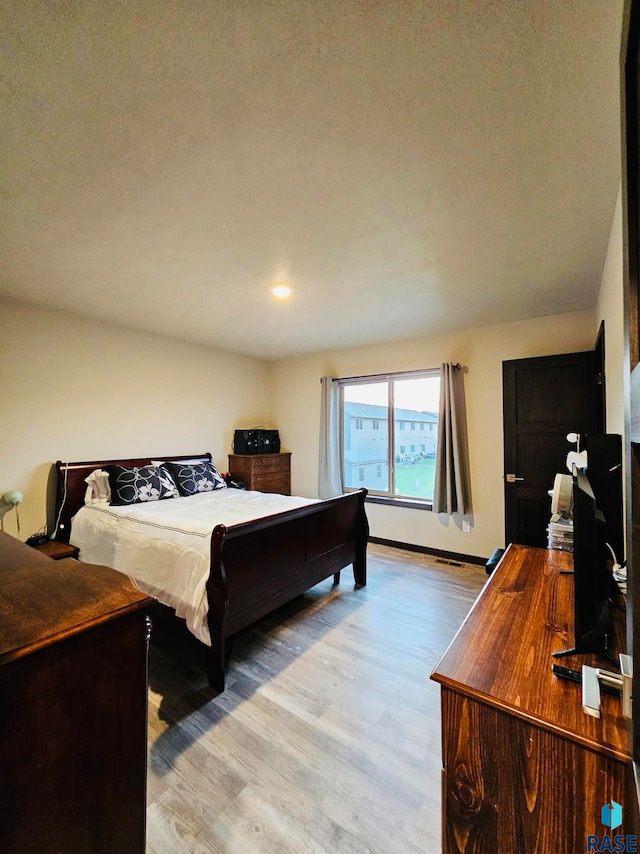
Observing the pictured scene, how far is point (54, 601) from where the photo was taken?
2.68 ft

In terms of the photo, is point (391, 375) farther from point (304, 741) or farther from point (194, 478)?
point (304, 741)

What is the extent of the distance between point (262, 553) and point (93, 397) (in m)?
2.47

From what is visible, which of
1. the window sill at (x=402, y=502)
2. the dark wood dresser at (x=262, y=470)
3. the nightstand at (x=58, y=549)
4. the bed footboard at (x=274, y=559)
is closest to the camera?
the bed footboard at (x=274, y=559)

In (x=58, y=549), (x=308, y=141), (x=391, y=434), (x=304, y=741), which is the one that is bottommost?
(x=304, y=741)

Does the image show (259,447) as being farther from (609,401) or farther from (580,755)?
(580,755)

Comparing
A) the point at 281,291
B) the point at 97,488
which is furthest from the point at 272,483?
the point at 281,291

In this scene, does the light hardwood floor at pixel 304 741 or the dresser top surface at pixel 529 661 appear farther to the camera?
the light hardwood floor at pixel 304 741

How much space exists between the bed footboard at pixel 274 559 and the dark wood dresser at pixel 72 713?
3.31 feet

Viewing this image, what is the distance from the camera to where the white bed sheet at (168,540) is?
2.00 metres

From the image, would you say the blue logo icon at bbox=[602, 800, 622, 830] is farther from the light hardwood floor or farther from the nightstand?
the nightstand

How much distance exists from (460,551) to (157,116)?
4.16 meters

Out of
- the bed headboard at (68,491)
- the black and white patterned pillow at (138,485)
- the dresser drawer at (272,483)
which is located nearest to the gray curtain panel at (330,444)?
the dresser drawer at (272,483)

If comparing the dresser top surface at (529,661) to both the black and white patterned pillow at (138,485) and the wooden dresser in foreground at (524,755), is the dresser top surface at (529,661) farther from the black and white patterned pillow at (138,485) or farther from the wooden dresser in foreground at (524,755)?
the black and white patterned pillow at (138,485)

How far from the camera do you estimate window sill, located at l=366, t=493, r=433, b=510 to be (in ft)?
13.4
